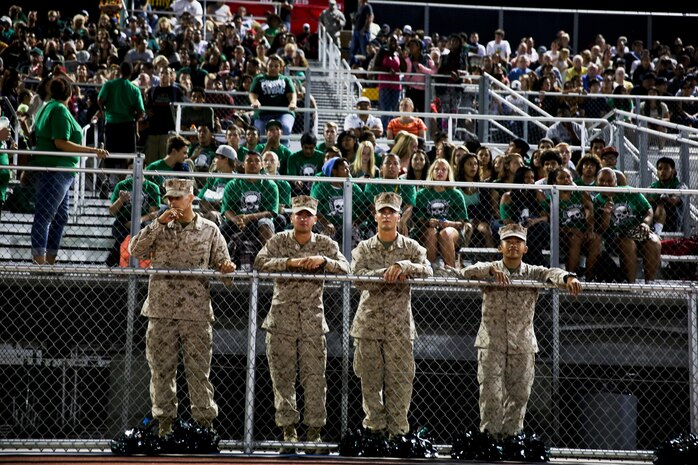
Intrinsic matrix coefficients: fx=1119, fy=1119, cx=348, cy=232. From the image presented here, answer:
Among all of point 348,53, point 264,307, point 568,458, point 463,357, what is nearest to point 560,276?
point 568,458

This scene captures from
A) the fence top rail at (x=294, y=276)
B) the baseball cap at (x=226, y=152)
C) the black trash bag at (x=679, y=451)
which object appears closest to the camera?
the fence top rail at (x=294, y=276)

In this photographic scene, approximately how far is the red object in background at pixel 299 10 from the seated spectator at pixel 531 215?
15.6 m

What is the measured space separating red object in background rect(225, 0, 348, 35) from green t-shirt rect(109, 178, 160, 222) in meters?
15.5

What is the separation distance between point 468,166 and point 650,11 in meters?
17.5

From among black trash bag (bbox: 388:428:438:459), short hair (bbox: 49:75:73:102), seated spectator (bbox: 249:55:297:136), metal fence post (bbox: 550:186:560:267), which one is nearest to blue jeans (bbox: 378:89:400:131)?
seated spectator (bbox: 249:55:297:136)

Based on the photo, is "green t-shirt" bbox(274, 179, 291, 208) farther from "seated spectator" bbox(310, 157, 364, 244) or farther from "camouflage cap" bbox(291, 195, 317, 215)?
"camouflage cap" bbox(291, 195, 317, 215)

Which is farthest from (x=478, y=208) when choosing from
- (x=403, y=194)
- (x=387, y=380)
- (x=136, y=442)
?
(x=136, y=442)

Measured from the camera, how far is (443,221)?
10.9 metres

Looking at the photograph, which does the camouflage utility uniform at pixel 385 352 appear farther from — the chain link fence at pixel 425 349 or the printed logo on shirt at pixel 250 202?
the printed logo on shirt at pixel 250 202

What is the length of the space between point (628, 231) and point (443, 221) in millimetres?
1803

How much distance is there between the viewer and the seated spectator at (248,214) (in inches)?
420

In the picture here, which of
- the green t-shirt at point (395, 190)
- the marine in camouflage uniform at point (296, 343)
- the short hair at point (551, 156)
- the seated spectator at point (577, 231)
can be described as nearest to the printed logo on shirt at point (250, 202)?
the green t-shirt at point (395, 190)

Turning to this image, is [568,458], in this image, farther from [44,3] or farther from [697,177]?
[44,3]

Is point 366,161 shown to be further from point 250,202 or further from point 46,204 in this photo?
point 46,204
